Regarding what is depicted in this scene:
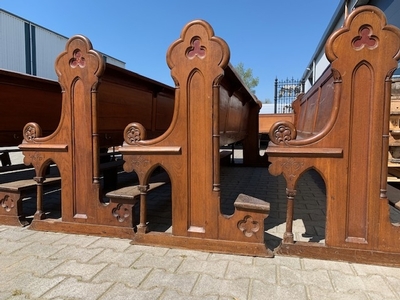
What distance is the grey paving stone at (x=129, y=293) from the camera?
192 centimetres

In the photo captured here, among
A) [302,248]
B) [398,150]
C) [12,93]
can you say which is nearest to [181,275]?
A: [302,248]

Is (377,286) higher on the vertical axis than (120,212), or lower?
lower

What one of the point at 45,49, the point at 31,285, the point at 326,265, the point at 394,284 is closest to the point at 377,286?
the point at 394,284

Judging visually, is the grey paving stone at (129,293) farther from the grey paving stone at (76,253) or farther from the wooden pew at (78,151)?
the wooden pew at (78,151)

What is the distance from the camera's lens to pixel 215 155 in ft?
8.58

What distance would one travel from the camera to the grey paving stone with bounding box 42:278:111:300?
193cm

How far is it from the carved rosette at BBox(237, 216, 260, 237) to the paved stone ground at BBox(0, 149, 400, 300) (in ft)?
0.65

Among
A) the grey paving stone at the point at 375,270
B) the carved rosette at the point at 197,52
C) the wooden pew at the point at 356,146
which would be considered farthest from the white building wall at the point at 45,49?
the grey paving stone at the point at 375,270

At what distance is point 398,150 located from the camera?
418cm

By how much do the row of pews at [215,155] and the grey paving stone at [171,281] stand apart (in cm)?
46

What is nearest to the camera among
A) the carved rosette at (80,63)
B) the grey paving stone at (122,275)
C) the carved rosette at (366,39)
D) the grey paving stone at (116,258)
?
the grey paving stone at (122,275)

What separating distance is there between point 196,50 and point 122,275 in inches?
72.2

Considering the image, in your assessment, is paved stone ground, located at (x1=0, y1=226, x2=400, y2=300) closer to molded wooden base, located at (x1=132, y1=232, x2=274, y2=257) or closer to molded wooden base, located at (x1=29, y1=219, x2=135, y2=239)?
molded wooden base, located at (x1=132, y1=232, x2=274, y2=257)

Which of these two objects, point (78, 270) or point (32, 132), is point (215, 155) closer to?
point (78, 270)
